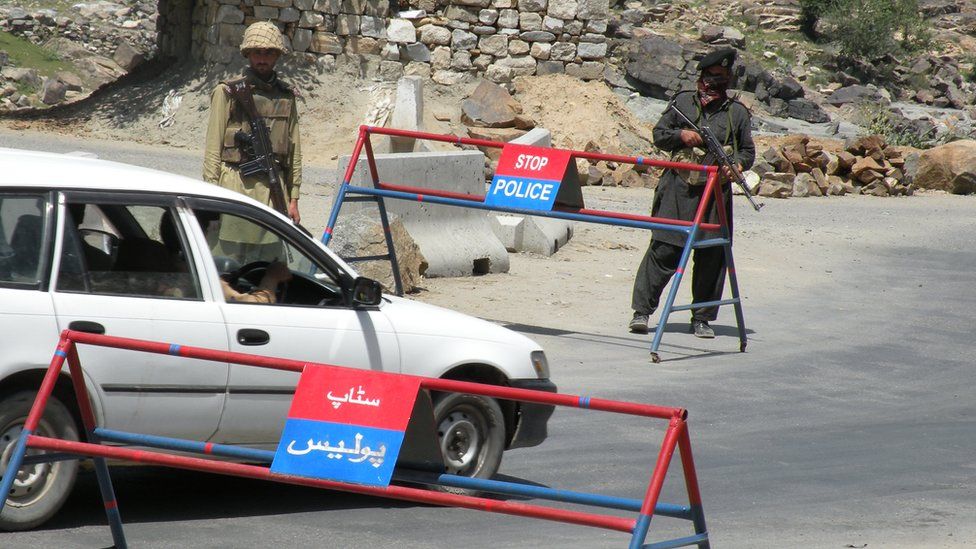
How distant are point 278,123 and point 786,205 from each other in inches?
574

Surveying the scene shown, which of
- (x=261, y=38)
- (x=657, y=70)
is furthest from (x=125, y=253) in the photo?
(x=657, y=70)

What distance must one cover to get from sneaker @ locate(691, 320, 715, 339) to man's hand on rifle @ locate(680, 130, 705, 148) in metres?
1.61

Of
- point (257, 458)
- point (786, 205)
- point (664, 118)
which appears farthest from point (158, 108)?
point (257, 458)

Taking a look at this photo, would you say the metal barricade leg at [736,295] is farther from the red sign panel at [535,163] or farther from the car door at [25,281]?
the car door at [25,281]

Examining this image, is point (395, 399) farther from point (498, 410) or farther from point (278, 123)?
point (278, 123)

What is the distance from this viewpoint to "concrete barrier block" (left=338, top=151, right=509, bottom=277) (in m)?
13.1

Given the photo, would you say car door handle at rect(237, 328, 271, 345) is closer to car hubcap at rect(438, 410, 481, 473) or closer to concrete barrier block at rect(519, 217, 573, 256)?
car hubcap at rect(438, 410, 481, 473)

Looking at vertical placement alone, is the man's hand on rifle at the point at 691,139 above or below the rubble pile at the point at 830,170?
above

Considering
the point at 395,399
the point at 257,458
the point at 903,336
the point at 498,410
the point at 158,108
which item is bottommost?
the point at 158,108

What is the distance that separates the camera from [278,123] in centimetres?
910

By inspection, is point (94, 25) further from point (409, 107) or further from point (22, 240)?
point (22, 240)

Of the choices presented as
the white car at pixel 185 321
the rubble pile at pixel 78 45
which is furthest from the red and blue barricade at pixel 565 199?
the rubble pile at pixel 78 45

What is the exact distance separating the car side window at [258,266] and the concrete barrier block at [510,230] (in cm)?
881

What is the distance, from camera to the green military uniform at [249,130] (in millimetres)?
8844
